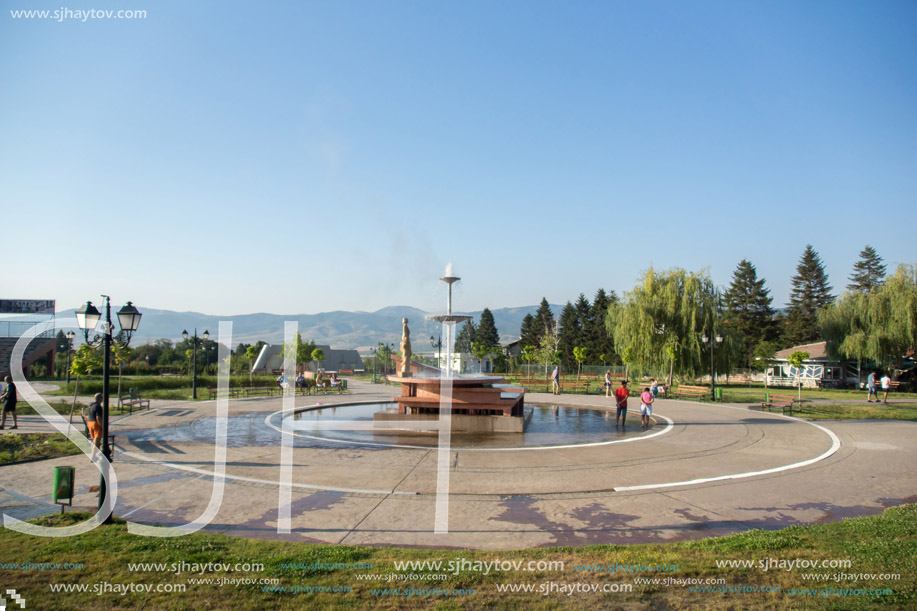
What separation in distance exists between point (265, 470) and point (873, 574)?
9.41 metres

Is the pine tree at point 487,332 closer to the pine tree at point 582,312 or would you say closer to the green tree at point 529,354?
the pine tree at point 582,312

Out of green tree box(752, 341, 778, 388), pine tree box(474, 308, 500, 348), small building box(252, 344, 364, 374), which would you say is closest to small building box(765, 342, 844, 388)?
green tree box(752, 341, 778, 388)

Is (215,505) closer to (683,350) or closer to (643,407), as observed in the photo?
(643,407)

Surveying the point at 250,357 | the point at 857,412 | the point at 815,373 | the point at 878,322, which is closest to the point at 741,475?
the point at 857,412

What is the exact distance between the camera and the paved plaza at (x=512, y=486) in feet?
22.0

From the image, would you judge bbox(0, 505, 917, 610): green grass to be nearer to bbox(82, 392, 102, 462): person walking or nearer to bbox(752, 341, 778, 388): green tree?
bbox(82, 392, 102, 462): person walking

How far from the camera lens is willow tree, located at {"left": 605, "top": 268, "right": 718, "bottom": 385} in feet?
107

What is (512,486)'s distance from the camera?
886 centimetres

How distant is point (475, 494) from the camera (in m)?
8.30

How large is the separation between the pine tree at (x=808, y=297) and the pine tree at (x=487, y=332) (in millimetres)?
50023

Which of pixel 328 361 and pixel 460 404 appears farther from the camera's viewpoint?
pixel 328 361

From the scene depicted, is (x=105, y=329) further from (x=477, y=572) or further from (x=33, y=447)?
(x=33, y=447)

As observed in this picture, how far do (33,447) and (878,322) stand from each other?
158ft

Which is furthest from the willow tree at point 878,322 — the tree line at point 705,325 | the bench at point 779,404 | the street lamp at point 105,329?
the street lamp at point 105,329
